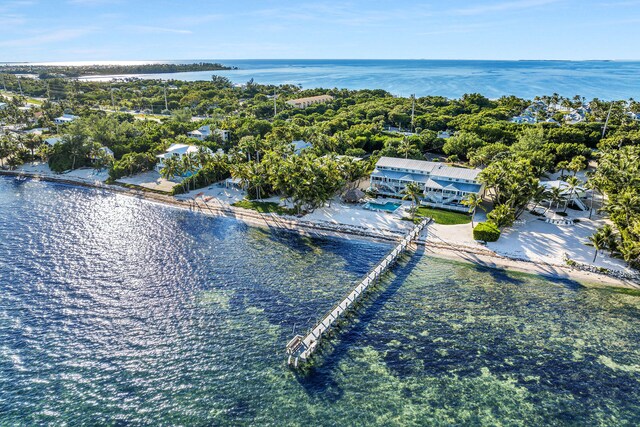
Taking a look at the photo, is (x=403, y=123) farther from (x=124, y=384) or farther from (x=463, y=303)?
(x=124, y=384)

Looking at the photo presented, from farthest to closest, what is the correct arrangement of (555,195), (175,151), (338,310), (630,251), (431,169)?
(175,151), (431,169), (555,195), (630,251), (338,310)

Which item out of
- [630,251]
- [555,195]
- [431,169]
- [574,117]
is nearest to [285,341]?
[630,251]

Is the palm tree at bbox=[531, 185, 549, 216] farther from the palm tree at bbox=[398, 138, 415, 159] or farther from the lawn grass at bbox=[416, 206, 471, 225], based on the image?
the palm tree at bbox=[398, 138, 415, 159]

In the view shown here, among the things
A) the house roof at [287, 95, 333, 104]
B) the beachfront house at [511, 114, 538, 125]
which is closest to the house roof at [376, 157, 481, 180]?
the beachfront house at [511, 114, 538, 125]

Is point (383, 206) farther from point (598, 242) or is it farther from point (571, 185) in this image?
point (598, 242)

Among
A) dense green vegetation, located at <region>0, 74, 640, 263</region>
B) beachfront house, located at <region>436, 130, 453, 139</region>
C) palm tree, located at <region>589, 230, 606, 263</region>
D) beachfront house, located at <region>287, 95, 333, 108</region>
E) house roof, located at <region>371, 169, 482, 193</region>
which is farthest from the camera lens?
beachfront house, located at <region>287, 95, 333, 108</region>

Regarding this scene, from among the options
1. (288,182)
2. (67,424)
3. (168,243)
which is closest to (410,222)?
(288,182)

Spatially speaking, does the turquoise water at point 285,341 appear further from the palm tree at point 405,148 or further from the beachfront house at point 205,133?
the beachfront house at point 205,133
